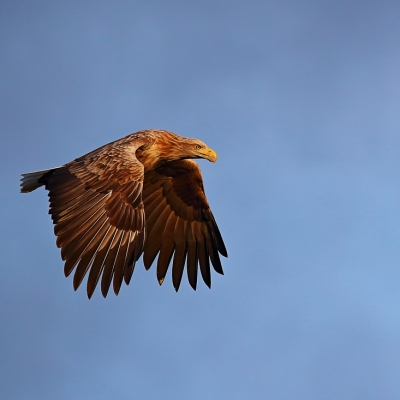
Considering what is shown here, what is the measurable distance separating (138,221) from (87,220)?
0.72 metres

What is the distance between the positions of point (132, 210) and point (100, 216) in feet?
1.54

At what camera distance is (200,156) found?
12.7m

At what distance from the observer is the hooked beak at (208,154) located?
12.7 m

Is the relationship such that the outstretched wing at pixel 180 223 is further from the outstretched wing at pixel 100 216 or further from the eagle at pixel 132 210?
the outstretched wing at pixel 100 216

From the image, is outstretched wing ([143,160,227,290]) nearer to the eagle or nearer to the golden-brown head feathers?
the eagle

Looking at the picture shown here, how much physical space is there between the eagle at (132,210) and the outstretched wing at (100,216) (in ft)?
0.04

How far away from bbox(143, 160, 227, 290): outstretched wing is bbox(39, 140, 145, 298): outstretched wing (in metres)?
2.00

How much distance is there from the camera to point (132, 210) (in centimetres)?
1062

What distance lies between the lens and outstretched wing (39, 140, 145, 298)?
1002 centimetres

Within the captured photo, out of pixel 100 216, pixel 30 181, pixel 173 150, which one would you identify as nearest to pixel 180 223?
pixel 173 150

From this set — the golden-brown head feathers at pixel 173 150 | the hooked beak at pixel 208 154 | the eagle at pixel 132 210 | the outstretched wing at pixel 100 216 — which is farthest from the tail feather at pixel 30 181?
the hooked beak at pixel 208 154

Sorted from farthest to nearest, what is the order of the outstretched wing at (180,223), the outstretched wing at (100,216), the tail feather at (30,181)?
the outstretched wing at (180,223) < the tail feather at (30,181) < the outstretched wing at (100,216)

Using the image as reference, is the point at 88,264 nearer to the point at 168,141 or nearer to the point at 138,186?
the point at 138,186

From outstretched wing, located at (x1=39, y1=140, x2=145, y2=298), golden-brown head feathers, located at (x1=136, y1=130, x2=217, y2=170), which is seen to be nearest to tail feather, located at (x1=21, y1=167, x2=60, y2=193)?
outstretched wing, located at (x1=39, y1=140, x2=145, y2=298)
